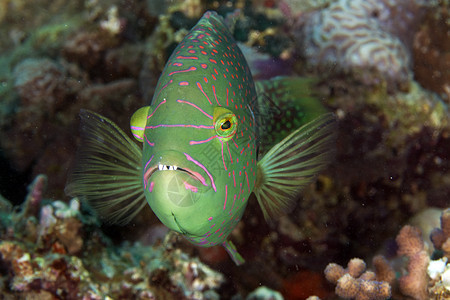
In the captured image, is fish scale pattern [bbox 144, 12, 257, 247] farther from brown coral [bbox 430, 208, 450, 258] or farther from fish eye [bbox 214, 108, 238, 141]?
brown coral [bbox 430, 208, 450, 258]

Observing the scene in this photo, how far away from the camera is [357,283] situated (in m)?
3.15

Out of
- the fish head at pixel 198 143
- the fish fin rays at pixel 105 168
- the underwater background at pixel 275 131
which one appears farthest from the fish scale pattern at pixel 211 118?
the underwater background at pixel 275 131

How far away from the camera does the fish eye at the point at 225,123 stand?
2354 millimetres

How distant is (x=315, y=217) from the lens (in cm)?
454

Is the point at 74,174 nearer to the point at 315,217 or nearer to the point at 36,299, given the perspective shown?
the point at 36,299

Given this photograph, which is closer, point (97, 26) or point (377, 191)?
point (377, 191)

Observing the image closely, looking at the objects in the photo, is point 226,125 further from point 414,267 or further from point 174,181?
point 414,267

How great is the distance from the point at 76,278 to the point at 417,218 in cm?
460

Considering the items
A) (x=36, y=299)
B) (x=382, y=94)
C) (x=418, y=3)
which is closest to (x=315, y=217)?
(x=382, y=94)

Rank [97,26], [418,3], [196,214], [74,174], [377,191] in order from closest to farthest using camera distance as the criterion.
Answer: [196,214] → [74,174] → [377,191] → [418,3] → [97,26]

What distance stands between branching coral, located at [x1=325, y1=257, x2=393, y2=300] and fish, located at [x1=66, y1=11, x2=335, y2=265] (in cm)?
85

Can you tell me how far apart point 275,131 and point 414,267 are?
1.99 meters

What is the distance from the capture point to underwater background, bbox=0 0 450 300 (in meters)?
3.58

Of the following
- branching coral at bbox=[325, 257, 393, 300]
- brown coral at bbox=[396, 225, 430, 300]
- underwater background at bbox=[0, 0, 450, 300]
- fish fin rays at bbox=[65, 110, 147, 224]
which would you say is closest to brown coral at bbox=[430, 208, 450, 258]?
underwater background at bbox=[0, 0, 450, 300]
